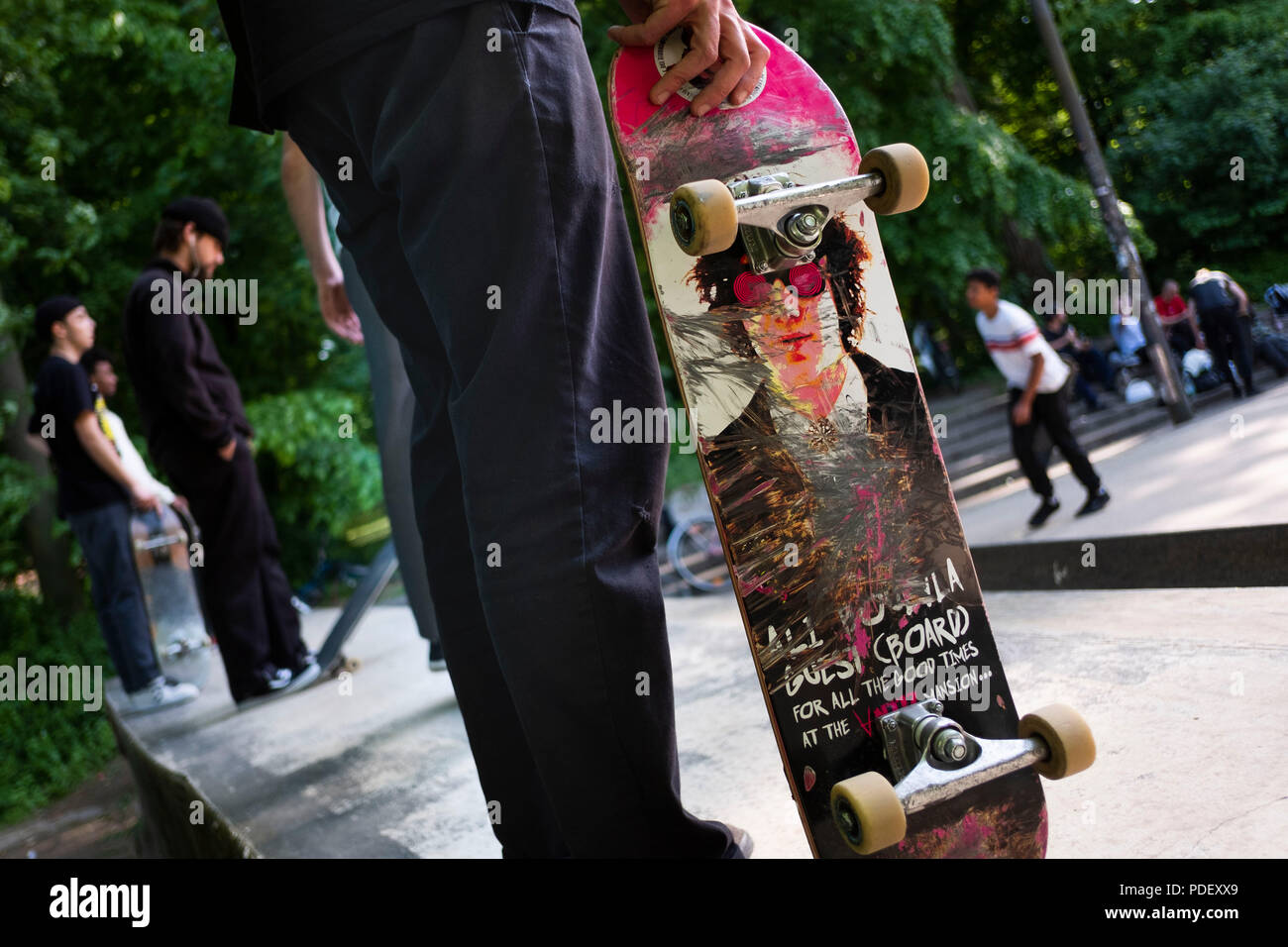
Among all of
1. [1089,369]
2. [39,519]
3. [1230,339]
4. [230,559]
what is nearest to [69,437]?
[230,559]

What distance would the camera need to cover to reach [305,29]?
4.06 feet

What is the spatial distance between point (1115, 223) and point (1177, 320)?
4.46 ft

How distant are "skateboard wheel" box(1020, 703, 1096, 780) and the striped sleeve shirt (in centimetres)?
594

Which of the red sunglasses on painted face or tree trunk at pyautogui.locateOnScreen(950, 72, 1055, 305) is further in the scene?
tree trunk at pyautogui.locateOnScreen(950, 72, 1055, 305)

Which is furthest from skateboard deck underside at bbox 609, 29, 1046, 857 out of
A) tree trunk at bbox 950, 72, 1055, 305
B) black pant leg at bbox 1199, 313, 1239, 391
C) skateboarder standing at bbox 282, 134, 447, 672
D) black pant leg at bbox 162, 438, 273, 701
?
tree trunk at bbox 950, 72, 1055, 305

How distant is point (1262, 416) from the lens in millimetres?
6660

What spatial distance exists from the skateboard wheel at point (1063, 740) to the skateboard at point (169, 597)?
458cm

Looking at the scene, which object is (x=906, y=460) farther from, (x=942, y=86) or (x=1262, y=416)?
(x=942, y=86)

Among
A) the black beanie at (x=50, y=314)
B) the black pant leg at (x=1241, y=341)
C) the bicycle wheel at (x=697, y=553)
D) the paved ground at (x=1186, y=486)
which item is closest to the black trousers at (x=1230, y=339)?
the black pant leg at (x=1241, y=341)

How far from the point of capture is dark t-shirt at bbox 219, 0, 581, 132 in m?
1.17

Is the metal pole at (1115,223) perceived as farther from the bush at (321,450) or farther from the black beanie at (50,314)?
the black beanie at (50,314)

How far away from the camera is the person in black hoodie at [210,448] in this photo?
3881mm

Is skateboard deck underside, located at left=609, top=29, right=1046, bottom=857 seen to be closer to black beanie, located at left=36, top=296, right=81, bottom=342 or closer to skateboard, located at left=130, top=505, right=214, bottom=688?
skateboard, located at left=130, top=505, right=214, bottom=688

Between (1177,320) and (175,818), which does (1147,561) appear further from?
(1177,320)
